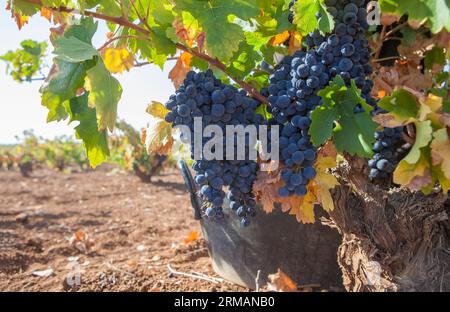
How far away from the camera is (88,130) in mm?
1563

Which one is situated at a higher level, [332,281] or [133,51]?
[133,51]

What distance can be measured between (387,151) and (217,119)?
69 cm

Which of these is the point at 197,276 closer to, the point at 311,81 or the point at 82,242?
the point at 82,242

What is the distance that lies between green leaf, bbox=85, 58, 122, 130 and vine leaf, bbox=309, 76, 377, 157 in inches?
28.8

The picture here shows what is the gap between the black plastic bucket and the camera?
105 inches

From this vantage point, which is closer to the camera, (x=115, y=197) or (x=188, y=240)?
(x=188, y=240)

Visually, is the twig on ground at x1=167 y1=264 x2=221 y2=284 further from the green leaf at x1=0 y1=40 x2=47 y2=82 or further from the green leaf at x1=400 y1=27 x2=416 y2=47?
the green leaf at x1=0 y1=40 x2=47 y2=82

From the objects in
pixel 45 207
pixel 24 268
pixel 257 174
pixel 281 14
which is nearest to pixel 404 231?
pixel 257 174

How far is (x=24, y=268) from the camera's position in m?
3.64

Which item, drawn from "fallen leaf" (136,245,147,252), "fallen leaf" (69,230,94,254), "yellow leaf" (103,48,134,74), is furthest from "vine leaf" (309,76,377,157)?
"fallen leaf" (69,230,94,254)

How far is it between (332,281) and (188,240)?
184 centimetres

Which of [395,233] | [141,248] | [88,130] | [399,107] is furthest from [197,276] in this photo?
[399,107]

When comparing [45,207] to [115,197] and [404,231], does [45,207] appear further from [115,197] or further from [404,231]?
[404,231]
